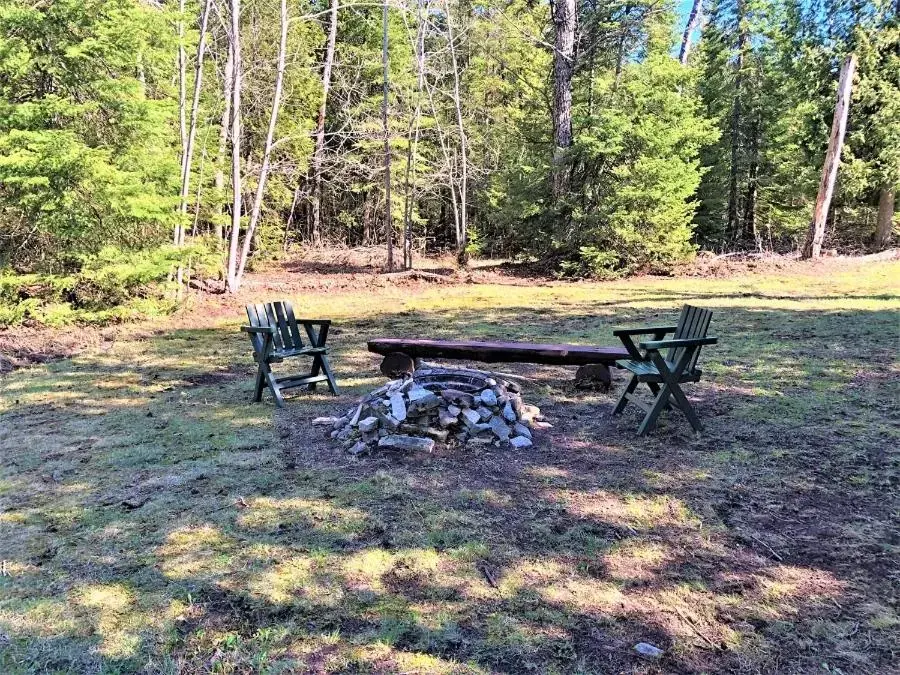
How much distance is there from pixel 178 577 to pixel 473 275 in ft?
40.6

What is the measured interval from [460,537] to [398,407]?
145 centimetres

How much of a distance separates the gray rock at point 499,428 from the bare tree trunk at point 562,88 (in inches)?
444

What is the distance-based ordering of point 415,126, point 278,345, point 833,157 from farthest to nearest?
point 833,157 < point 415,126 < point 278,345

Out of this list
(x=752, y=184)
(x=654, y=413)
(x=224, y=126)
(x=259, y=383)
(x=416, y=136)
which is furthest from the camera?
(x=752, y=184)

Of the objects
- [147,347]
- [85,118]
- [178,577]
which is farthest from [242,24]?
[178,577]

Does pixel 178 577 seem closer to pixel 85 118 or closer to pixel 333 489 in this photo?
pixel 333 489

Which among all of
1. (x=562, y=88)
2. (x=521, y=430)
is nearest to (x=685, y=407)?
(x=521, y=430)

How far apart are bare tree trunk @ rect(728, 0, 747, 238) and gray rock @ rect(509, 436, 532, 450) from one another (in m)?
18.5

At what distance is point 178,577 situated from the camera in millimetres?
2605

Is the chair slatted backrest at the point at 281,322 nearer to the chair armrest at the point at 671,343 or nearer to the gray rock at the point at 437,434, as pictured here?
the gray rock at the point at 437,434

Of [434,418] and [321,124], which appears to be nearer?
[434,418]

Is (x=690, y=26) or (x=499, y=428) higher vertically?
(x=690, y=26)

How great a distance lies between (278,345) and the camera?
18.1 feet

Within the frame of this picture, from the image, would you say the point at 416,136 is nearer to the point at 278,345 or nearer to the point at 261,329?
the point at 278,345
